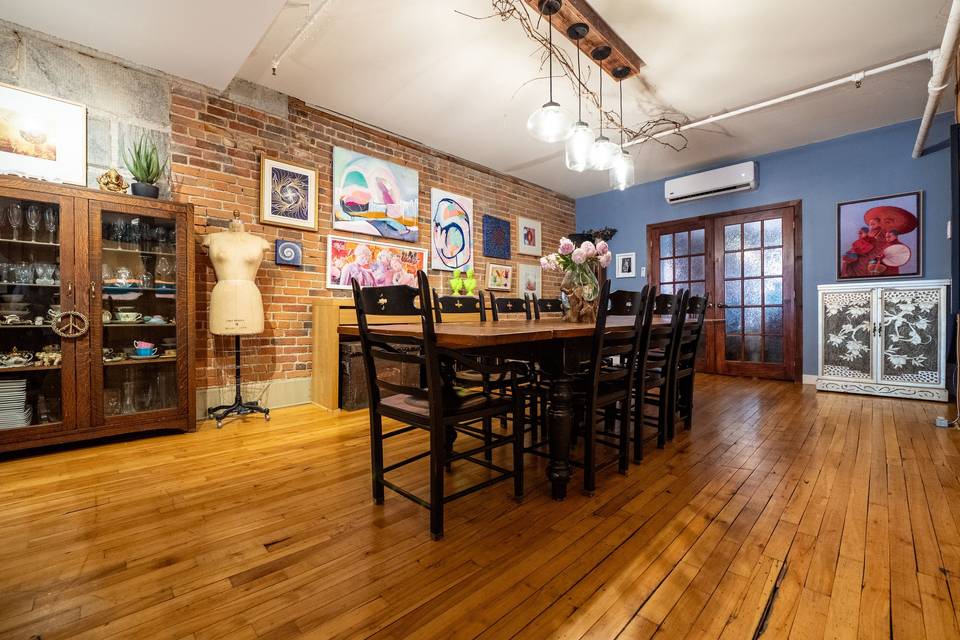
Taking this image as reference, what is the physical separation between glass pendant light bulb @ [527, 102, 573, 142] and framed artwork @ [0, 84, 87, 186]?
305 centimetres

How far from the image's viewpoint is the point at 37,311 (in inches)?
96.3

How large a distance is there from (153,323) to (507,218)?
4.22 m

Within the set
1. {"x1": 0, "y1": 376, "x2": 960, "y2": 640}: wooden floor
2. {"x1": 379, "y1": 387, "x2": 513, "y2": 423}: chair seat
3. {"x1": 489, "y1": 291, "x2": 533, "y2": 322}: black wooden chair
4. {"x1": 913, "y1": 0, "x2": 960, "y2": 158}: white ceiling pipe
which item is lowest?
{"x1": 0, "y1": 376, "x2": 960, "y2": 640}: wooden floor

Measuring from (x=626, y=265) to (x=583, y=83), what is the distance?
3.48 m

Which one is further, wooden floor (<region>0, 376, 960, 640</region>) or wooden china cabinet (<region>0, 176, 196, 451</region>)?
wooden china cabinet (<region>0, 176, 196, 451</region>)

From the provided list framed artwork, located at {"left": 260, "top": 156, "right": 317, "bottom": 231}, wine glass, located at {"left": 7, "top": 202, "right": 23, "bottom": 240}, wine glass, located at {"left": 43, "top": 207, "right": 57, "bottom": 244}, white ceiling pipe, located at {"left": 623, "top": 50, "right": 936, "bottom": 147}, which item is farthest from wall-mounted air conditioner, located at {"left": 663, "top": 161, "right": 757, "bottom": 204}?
wine glass, located at {"left": 7, "top": 202, "right": 23, "bottom": 240}

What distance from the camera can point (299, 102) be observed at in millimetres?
3678

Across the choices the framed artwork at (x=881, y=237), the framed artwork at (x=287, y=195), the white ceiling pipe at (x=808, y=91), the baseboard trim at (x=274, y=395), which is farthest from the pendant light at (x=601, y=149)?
the framed artwork at (x=881, y=237)

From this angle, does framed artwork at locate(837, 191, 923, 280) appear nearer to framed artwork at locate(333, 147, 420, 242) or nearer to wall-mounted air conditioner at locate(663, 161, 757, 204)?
wall-mounted air conditioner at locate(663, 161, 757, 204)

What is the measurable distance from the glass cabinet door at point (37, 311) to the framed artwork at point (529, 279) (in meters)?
4.68

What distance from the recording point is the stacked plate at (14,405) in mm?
2295

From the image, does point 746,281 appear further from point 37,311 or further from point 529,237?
point 37,311

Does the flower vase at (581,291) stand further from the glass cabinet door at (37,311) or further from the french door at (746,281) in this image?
the french door at (746,281)

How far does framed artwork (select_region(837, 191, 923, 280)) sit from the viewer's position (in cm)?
414
